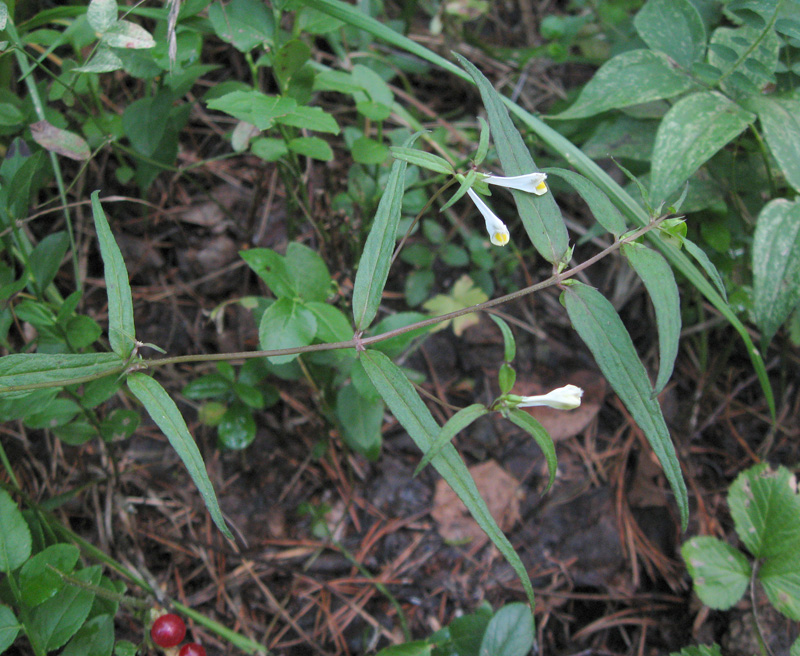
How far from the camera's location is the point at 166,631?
61.9 inches

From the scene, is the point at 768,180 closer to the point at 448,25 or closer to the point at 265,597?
the point at 448,25

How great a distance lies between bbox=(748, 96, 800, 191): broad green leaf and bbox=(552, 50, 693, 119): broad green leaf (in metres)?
0.27

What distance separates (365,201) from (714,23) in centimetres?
173

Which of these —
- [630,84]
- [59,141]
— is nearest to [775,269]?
[630,84]

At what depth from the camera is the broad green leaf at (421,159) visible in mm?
1320

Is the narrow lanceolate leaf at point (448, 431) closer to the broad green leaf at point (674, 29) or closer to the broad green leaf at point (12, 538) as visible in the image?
the broad green leaf at point (12, 538)

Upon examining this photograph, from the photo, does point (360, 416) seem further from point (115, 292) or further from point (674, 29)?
point (674, 29)

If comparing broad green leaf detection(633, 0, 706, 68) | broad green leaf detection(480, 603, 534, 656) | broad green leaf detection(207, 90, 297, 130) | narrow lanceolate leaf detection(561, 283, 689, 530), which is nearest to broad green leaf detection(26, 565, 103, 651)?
broad green leaf detection(480, 603, 534, 656)

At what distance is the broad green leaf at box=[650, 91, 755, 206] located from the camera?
1.73 meters

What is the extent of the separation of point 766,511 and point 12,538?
247cm

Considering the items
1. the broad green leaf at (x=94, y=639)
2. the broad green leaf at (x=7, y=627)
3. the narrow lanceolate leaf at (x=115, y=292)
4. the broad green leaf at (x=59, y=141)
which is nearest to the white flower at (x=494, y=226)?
the narrow lanceolate leaf at (x=115, y=292)

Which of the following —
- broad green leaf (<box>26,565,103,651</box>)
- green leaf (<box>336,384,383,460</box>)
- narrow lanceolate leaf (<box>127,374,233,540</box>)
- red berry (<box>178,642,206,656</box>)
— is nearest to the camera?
narrow lanceolate leaf (<box>127,374,233,540</box>)

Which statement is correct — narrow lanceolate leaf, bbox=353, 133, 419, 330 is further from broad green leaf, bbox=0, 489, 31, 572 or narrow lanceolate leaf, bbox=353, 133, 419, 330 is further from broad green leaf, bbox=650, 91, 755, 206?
broad green leaf, bbox=0, 489, 31, 572

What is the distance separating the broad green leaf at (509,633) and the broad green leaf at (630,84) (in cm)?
168
